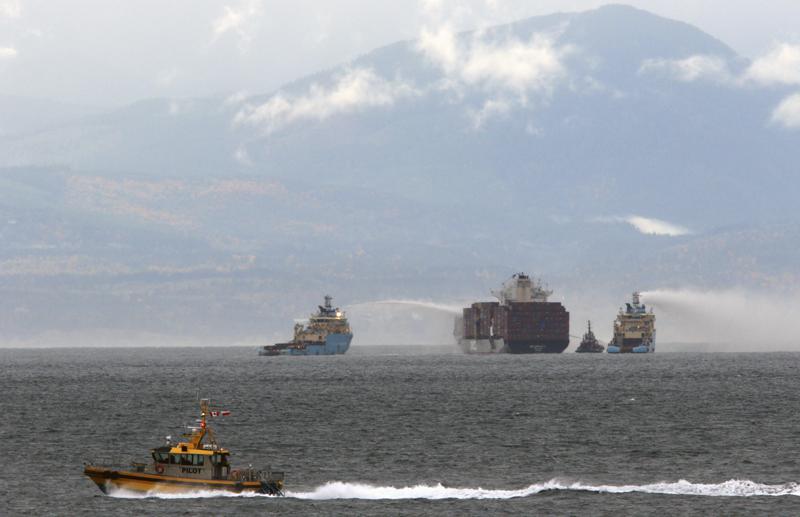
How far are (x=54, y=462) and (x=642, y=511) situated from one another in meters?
55.7

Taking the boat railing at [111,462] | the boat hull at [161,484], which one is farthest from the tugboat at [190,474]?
the boat railing at [111,462]

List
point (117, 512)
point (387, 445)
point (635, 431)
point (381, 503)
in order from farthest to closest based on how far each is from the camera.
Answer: point (635, 431) → point (387, 445) → point (381, 503) → point (117, 512)

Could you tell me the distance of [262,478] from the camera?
11700cm

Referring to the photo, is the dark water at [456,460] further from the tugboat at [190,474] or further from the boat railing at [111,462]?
the boat railing at [111,462]

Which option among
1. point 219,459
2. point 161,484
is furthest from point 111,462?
point 219,459

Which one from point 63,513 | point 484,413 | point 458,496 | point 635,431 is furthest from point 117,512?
point 484,413

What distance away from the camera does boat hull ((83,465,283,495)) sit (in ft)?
365

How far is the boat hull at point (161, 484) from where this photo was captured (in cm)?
11131

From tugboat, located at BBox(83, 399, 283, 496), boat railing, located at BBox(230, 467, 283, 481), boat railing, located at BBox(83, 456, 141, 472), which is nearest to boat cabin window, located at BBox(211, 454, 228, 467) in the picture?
tugboat, located at BBox(83, 399, 283, 496)

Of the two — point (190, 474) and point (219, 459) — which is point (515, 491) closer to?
point (219, 459)

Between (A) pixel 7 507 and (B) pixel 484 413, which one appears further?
(B) pixel 484 413

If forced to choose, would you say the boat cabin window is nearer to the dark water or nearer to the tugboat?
the tugboat

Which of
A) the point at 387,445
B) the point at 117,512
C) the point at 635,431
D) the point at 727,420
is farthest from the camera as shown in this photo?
the point at 727,420

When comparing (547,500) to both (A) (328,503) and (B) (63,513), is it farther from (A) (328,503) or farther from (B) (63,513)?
(B) (63,513)
